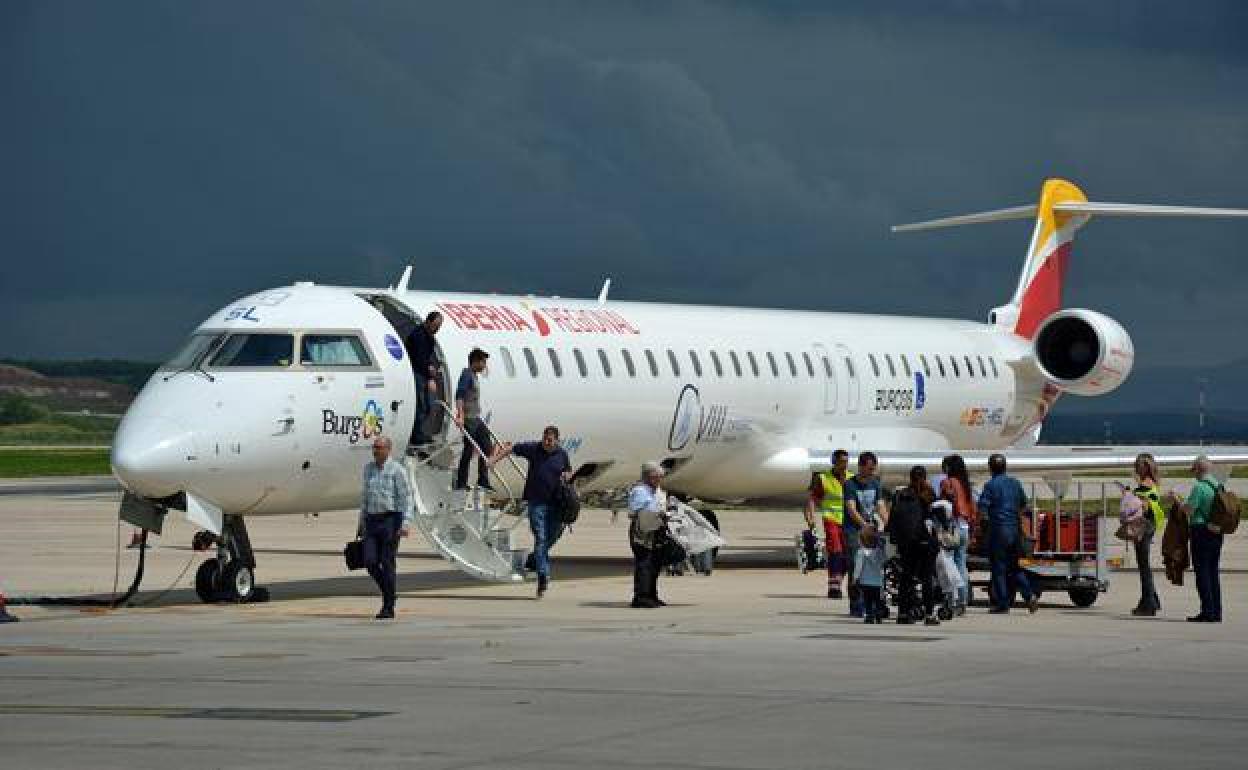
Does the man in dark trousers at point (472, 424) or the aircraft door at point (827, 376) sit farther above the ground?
the aircraft door at point (827, 376)

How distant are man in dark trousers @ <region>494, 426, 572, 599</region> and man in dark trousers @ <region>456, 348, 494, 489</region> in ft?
2.08

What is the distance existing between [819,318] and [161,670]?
20.6m

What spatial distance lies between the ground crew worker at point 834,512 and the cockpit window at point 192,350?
706 centimetres

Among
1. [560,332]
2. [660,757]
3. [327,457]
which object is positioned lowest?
[660,757]

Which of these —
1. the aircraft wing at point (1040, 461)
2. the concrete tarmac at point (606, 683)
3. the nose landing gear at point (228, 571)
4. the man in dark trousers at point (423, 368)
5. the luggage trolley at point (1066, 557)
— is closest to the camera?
the concrete tarmac at point (606, 683)

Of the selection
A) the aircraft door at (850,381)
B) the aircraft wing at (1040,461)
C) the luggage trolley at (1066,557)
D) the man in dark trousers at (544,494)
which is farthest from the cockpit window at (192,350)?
the aircraft door at (850,381)

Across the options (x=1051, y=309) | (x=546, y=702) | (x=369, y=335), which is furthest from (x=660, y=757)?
(x=1051, y=309)

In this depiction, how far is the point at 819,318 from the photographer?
1419 inches

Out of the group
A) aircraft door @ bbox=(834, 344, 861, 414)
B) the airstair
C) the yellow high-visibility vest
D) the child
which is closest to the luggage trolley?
the yellow high-visibility vest

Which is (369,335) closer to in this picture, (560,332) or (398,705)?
(560,332)

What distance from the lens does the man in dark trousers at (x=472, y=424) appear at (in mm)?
26109

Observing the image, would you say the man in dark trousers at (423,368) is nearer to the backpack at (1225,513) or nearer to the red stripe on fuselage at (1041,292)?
A: the backpack at (1225,513)

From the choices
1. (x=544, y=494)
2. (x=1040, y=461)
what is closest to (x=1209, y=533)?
(x=544, y=494)

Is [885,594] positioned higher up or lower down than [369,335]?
lower down
